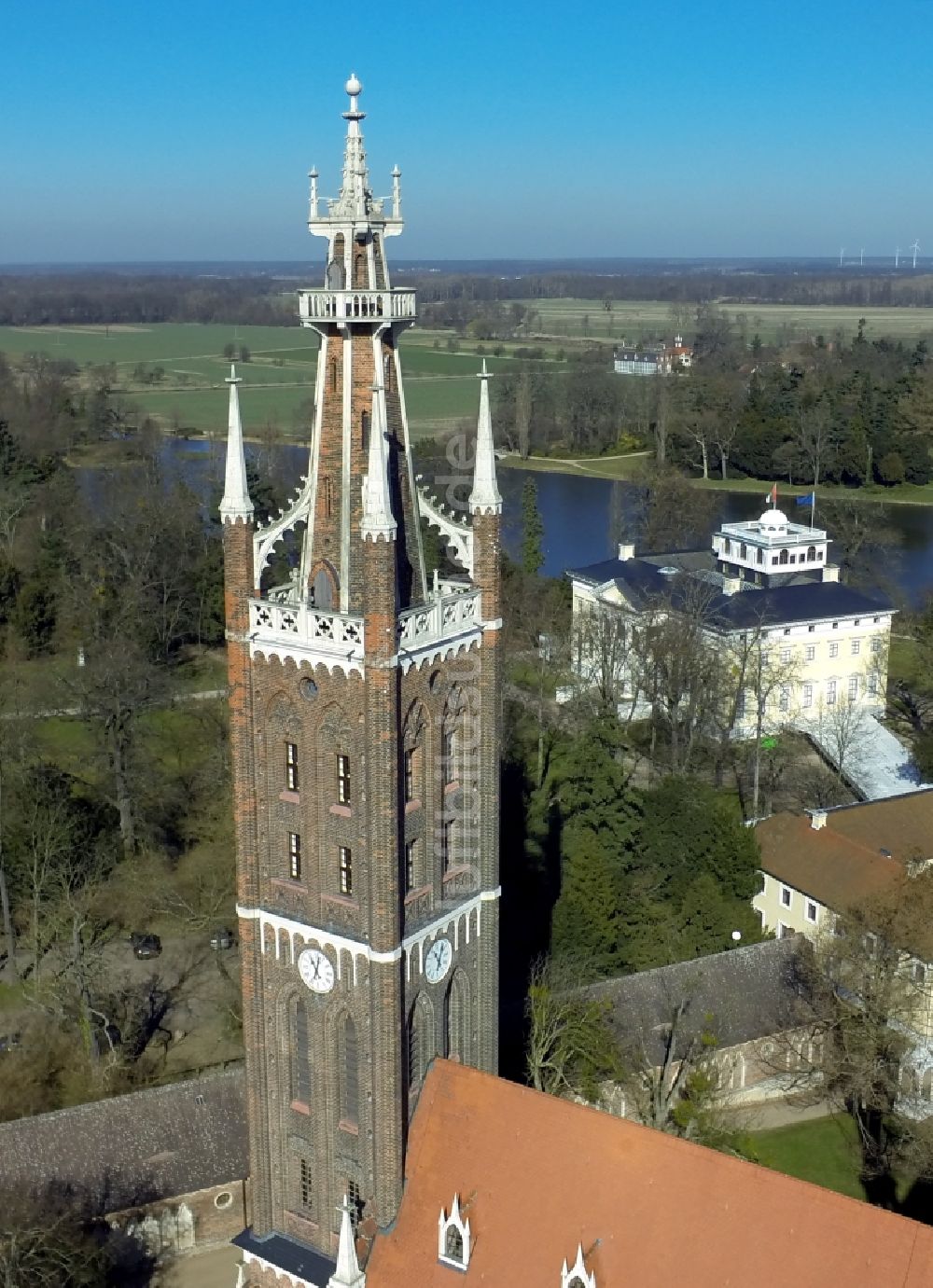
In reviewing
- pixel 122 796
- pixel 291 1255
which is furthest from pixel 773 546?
pixel 291 1255

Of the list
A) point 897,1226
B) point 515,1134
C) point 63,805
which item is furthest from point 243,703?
point 63,805

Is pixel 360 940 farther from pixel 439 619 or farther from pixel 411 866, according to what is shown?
pixel 439 619

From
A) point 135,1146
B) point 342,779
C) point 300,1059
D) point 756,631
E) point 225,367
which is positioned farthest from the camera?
point 225,367

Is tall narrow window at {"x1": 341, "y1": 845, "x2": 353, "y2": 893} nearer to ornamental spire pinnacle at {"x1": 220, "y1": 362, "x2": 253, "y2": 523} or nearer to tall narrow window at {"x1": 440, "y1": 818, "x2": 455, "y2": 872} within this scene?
tall narrow window at {"x1": 440, "y1": 818, "x2": 455, "y2": 872}

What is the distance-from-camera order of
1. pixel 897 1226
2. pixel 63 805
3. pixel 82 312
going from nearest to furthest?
pixel 897 1226 → pixel 63 805 → pixel 82 312

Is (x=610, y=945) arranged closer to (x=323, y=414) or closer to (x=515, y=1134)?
(x=515, y=1134)

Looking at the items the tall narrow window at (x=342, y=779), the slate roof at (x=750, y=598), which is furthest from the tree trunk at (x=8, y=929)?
the slate roof at (x=750, y=598)

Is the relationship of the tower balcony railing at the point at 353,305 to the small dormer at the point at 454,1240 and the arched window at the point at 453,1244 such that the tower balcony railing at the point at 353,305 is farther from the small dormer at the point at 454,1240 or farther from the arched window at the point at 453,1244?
the arched window at the point at 453,1244
